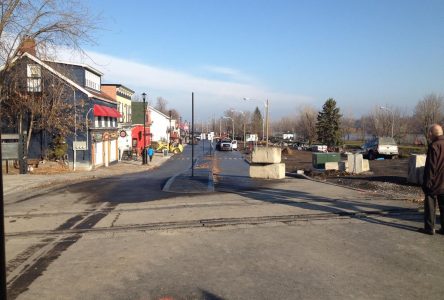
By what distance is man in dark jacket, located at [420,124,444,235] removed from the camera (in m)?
6.81

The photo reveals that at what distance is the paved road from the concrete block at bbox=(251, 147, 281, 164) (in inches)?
323

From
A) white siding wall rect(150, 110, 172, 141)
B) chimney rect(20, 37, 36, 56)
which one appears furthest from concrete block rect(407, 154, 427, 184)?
white siding wall rect(150, 110, 172, 141)

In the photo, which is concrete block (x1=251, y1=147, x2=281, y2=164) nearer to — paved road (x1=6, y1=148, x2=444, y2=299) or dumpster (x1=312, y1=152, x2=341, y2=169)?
dumpster (x1=312, y1=152, x2=341, y2=169)

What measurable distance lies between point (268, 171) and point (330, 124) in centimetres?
6133

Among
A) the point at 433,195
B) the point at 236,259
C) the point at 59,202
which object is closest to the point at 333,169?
the point at 59,202

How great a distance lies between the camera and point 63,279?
5242mm

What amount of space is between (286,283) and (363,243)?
2.20m

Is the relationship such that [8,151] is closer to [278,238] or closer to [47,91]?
[47,91]

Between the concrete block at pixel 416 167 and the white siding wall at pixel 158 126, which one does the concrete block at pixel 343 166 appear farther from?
the white siding wall at pixel 158 126

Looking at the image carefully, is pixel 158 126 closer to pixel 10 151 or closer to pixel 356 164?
pixel 10 151

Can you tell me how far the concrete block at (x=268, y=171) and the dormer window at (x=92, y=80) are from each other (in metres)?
20.9

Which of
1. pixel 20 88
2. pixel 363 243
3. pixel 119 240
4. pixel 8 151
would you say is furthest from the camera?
pixel 20 88

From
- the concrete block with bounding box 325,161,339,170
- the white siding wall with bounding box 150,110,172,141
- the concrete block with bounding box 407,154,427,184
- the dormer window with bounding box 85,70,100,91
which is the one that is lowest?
the concrete block with bounding box 325,161,339,170

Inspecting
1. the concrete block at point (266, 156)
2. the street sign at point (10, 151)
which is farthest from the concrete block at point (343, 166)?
the street sign at point (10, 151)
